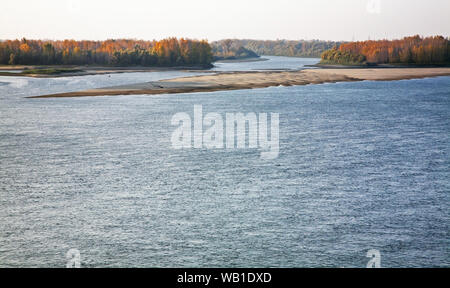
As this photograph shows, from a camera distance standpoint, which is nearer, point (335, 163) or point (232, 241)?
point (232, 241)

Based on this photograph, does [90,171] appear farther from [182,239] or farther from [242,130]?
[242,130]

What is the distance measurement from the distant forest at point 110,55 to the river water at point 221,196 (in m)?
106

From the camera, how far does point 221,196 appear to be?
28.0 metres

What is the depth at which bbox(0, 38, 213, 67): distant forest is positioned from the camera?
506 ft

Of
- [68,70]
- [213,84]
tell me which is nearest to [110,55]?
[68,70]

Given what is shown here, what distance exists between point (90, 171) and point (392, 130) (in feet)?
97.5

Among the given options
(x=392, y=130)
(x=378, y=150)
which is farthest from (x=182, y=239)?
(x=392, y=130)

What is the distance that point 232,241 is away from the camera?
21719mm

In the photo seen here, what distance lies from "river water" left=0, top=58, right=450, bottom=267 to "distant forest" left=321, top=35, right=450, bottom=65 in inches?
5098

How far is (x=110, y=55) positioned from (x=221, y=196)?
499 ft

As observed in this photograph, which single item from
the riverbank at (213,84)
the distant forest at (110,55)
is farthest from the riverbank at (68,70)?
the riverbank at (213,84)

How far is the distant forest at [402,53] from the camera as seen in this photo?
176 metres

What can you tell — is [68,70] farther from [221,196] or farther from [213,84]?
[221,196]

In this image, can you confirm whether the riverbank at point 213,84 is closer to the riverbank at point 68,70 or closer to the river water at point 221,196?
the river water at point 221,196
